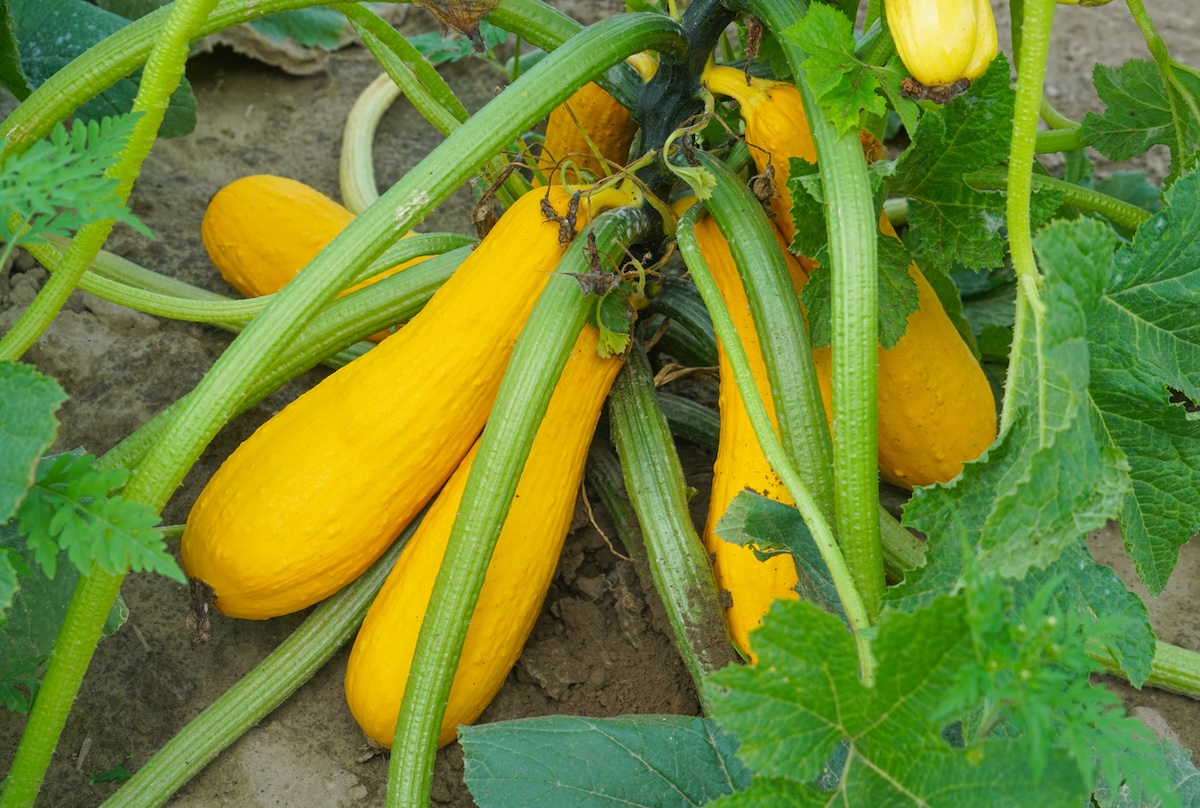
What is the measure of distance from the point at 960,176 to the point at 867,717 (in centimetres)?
69

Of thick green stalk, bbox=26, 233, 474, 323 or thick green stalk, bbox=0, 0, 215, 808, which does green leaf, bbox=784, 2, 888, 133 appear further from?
thick green stalk, bbox=26, 233, 474, 323

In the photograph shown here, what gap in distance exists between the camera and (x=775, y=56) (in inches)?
57.7

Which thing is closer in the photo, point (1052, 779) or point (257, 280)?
Result: point (1052, 779)

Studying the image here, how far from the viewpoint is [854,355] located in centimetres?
109

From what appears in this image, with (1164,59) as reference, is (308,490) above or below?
below

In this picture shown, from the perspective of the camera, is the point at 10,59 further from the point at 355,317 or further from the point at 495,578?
the point at 495,578

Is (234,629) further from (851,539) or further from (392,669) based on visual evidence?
(851,539)

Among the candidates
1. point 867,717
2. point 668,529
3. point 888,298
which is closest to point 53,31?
point 668,529

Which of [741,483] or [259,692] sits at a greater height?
[741,483]

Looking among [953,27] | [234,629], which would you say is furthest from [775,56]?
[234,629]

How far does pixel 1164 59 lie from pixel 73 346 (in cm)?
166

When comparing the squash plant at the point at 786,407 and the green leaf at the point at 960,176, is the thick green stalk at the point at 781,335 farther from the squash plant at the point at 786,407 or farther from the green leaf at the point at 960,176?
the green leaf at the point at 960,176

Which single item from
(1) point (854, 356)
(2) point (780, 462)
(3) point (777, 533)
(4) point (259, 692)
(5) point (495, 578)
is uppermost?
(1) point (854, 356)

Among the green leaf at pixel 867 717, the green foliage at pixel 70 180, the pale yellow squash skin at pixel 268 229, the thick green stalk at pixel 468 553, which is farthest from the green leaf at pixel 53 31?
the green leaf at pixel 867 717
